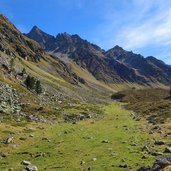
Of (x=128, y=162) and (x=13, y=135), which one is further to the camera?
(x=13, y=135)

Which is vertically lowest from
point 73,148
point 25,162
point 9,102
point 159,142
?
point 25,162

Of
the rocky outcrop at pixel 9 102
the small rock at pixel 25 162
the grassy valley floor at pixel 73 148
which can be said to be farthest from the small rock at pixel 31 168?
the rocky outcrop at pixel 9 102

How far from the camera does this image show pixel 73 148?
39.8 m

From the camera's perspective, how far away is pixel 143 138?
45156 mm

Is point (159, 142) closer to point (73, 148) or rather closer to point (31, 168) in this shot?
point (73, 148)

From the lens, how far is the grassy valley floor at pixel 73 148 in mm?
31547

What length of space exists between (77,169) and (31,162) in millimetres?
5591

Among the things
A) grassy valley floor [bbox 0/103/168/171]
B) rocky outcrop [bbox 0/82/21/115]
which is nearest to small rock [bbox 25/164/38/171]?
grassy valley floor [bbox 0/103/168/171]

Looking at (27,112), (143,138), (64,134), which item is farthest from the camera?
(27,112)

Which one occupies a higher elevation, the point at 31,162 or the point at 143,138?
the point at 143,138

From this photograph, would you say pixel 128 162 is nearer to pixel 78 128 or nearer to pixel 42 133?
pixel 42 133

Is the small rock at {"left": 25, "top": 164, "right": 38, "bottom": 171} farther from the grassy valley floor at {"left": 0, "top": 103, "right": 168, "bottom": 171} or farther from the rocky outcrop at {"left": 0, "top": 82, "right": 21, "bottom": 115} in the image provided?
the rocky outcrop at {"left": 0, "top": 82, "right": 21, "bottom": 115}

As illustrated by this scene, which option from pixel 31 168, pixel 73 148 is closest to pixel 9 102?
pixel 73 148

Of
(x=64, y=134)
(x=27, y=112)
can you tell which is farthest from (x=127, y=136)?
(x=27, y=112)
